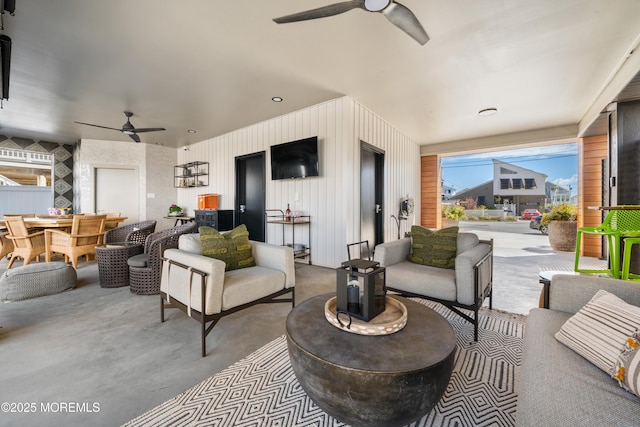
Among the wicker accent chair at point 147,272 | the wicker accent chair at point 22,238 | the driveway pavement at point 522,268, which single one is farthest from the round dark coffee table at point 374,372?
the wicker accent chair at point 22,238

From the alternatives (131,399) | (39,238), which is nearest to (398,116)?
(131,399)

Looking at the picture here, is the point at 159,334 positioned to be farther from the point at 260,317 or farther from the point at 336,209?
the point at 336,209

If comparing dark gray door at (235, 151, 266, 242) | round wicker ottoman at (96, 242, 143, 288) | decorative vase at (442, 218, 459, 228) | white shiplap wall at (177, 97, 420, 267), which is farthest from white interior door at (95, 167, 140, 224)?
decorative vase at (442, 218, 459, 228)

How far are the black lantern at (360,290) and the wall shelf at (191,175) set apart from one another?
6.10 metres

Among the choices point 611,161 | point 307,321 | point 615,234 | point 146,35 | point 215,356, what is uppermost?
point 146,35

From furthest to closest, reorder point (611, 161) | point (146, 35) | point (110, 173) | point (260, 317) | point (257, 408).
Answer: point (110, 173) → point (611, 161) → point (146, 35) → point (260, 317) → point (257, 408)

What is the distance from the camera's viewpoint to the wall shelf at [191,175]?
21.7 feet

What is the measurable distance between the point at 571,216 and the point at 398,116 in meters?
4.55

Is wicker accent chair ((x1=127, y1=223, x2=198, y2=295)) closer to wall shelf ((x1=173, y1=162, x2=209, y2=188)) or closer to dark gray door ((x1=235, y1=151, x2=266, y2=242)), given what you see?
dark gray door ((x1=235, y1=151, x2=266, y2=242))

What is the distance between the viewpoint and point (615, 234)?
190 cm

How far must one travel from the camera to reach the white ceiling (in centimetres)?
227

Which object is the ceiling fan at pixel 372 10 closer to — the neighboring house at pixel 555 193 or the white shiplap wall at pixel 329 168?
the white shiplap wall at pixel 329 168

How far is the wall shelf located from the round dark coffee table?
20.7 feet

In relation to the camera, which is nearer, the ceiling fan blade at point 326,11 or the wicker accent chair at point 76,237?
the ceiling fan blade at point 326,11
